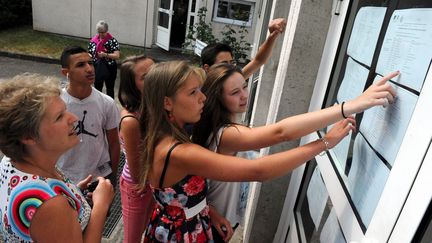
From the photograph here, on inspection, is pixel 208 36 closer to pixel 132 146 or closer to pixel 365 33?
pixel 132 146

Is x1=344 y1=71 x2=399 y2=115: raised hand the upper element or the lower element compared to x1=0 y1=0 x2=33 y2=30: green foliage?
upper

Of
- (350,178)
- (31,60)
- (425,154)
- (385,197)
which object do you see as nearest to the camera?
(425,154)

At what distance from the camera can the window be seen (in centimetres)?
1076

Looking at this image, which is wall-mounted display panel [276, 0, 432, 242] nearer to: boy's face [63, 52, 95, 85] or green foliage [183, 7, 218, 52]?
boy's face [63, 52, 95, 85]

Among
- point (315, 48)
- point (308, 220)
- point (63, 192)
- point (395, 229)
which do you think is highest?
point (315, 48)

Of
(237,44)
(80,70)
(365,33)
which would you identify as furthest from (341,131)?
(237,44)

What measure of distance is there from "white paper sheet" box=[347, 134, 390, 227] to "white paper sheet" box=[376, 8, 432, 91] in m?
0.31

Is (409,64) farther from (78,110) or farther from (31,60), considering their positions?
(31,60)

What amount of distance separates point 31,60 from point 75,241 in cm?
994

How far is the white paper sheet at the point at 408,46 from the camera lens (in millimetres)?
1021

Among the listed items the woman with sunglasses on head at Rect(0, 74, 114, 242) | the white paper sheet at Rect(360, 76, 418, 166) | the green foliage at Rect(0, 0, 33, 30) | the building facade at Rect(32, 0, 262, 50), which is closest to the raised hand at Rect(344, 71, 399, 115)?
the white paper sheet at Rect(360, 76, 418, 166)

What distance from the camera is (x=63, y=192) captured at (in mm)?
1400

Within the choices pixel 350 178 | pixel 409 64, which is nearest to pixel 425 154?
pixel 409 64

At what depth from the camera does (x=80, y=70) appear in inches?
97.4
